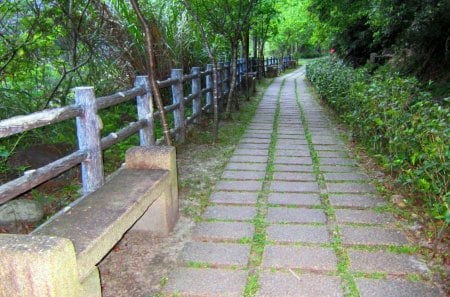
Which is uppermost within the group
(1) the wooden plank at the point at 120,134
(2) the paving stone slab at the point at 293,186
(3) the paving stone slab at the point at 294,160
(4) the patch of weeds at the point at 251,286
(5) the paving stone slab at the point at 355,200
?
(1) the wooden plank at the point at 120,134

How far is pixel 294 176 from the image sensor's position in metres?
4.86

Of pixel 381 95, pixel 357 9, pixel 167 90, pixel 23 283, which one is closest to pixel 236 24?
pixel 167 90

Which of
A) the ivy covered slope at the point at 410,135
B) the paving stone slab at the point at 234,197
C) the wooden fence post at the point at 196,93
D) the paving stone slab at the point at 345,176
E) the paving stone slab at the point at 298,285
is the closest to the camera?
the paving stone slab at the point at 298,285

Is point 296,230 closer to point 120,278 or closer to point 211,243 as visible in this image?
point 211,243

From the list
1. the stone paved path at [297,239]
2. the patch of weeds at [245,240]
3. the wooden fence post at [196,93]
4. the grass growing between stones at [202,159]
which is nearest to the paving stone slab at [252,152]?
the grass growing between stones at [202,159]

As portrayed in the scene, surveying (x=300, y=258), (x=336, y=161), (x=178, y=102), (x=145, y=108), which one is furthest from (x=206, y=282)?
(x=178, y=102)

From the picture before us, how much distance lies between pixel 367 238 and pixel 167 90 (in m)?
5.56

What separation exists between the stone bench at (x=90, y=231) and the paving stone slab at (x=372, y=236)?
4.53ft

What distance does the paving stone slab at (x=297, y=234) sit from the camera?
3242mm

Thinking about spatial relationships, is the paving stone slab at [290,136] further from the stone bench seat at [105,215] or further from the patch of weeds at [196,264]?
the patch of weeds at [196,264]

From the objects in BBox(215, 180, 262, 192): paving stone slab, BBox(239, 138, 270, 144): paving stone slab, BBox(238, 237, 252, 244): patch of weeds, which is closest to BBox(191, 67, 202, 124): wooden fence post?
BBox(239, 138, 270, 144): paving stone slab

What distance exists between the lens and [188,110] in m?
8.17

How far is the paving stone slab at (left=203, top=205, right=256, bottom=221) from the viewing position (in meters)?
3.69

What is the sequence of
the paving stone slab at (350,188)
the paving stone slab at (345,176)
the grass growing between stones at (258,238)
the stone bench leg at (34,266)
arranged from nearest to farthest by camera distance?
the stone bench leg at (34,266) → the grass growing between stones at (258,238) → the paving stone slab at (350,188) → the paving stone slab at (345,176)
